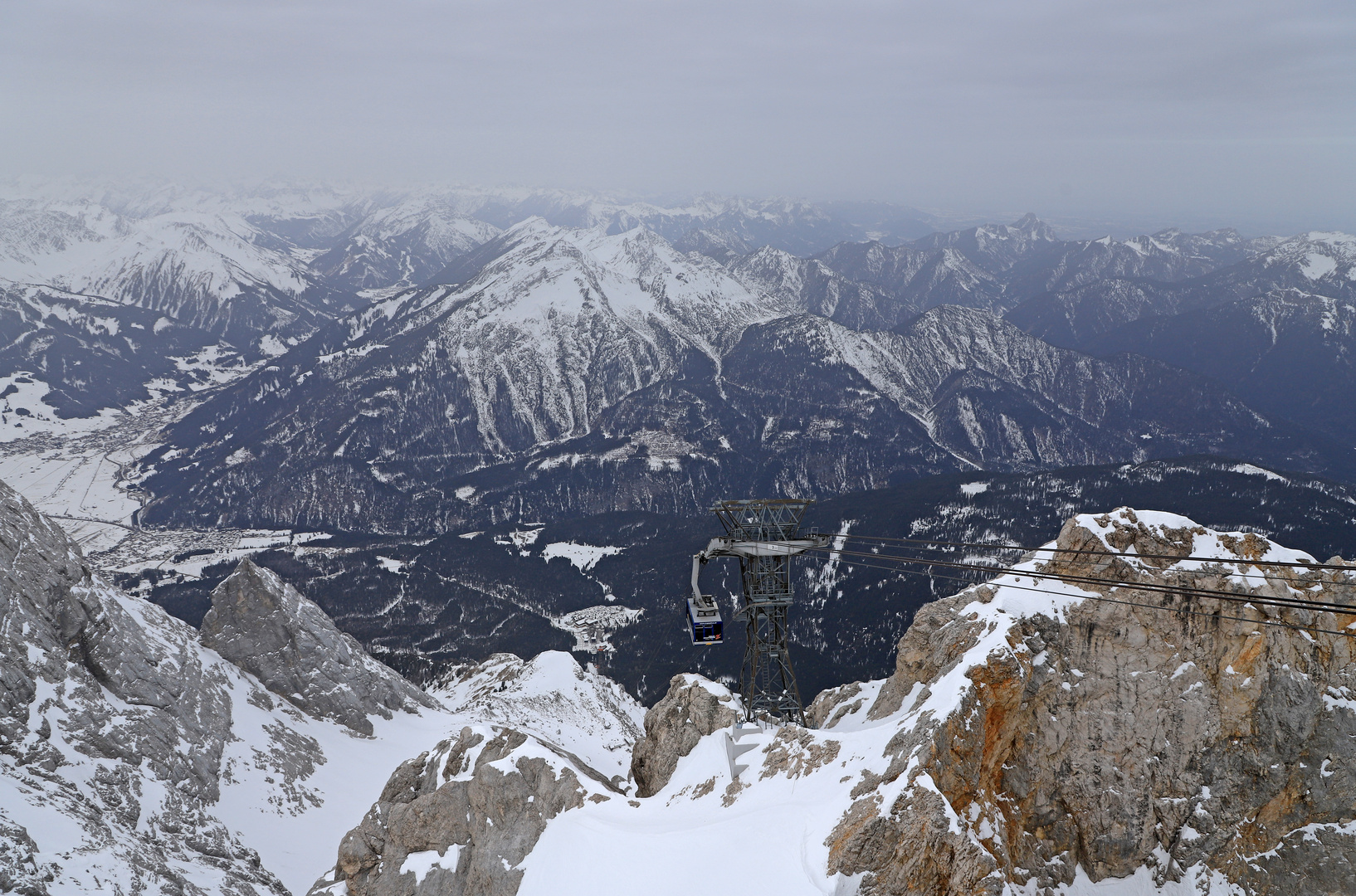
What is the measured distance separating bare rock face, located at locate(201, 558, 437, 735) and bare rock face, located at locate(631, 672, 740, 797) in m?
76.1

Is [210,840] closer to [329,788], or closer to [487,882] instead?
[329,788]

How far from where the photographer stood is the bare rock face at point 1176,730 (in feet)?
144

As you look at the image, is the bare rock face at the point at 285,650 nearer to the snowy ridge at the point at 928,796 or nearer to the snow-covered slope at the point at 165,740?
the snow-covered slope at the point at 165,740

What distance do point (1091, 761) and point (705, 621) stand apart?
25.2 meters

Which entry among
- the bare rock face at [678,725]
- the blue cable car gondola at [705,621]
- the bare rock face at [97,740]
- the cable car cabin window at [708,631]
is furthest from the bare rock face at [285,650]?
the cable car cabin window at [708,631]

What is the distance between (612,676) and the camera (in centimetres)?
18650

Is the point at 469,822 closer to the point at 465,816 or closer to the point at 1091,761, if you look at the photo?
the point at 465,816

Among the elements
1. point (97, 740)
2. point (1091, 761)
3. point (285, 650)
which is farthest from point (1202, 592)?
point (285, 650)

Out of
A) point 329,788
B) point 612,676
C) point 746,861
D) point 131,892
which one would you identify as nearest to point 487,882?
point 746,861

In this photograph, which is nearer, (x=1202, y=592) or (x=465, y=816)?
(x=1202, y=592)

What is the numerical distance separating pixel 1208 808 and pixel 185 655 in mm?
108489

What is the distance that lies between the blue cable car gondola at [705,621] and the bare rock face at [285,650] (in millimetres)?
86617

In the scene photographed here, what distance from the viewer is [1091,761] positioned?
45844 millimetres

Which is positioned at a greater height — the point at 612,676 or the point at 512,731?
the point at 512,731
